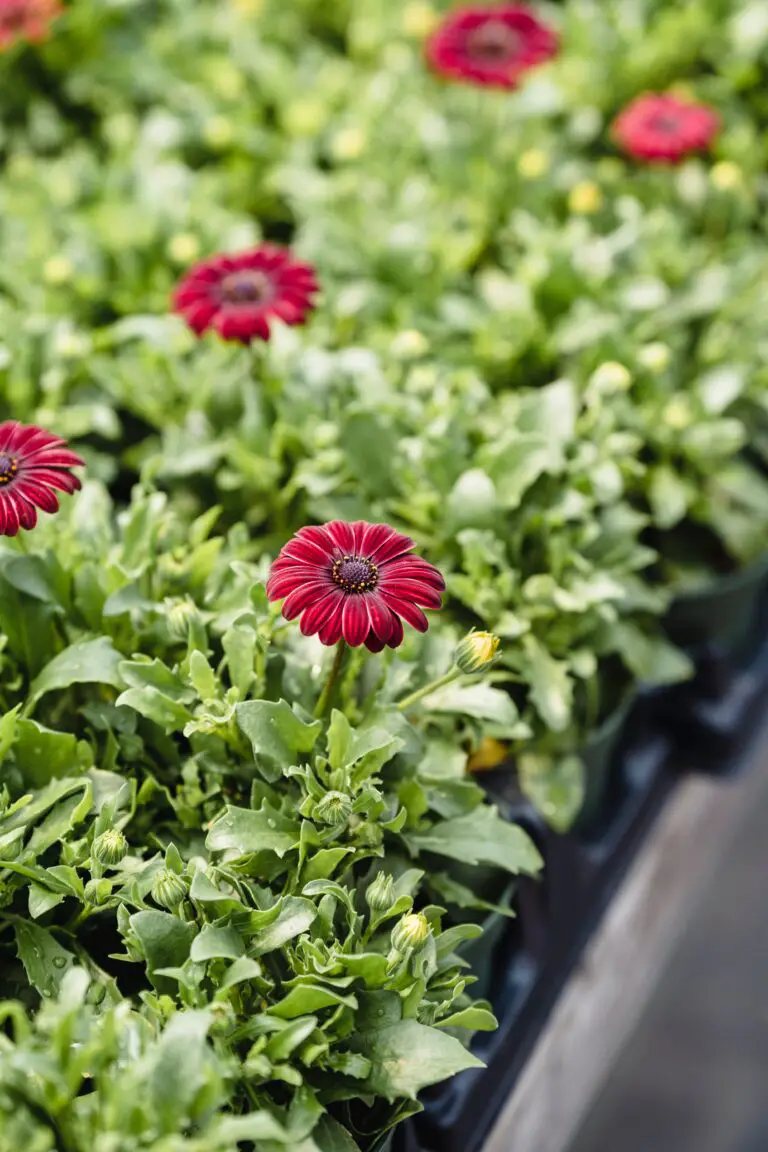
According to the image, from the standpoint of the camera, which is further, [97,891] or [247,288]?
[247,288]

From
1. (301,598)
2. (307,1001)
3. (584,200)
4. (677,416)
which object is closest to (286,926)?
(307,1001)

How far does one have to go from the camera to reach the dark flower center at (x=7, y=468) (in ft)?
3.59

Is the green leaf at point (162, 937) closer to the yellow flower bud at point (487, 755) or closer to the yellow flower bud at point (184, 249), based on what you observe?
the yellow flower bud at point (487, 755)

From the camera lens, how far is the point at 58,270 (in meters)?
1.74

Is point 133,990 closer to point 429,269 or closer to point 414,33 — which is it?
point 429,269

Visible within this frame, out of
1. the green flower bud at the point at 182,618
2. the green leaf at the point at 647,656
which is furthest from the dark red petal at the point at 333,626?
the green leaf at the point at 647,656

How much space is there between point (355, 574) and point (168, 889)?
30 centimetres

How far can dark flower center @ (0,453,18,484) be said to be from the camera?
1.09 meters

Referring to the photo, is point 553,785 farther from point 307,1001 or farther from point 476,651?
point 307,1001

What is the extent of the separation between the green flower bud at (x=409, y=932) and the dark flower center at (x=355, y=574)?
0.27 metres

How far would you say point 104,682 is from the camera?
1.19 meters

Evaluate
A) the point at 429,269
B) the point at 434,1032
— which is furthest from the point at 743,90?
the point at 434,1032

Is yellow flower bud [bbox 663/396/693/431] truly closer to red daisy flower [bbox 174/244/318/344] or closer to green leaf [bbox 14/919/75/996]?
red daisy flower [bbox 174/244/318/344]

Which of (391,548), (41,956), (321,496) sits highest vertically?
(321,496)
